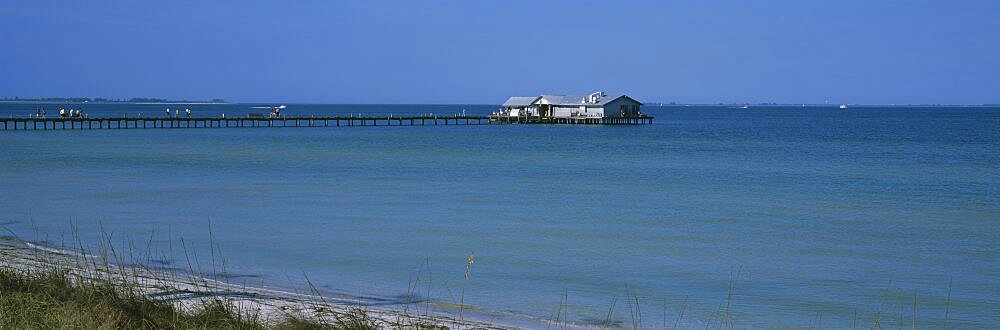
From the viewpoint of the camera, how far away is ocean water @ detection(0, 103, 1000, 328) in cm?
1347

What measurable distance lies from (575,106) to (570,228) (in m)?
67.1

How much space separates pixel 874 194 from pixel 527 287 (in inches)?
694

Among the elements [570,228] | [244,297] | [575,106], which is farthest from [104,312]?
[575,106]

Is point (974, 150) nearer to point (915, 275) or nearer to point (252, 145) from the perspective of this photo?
point (252, 145)

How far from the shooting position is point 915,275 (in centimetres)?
1544

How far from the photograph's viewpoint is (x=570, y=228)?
66.8 ft

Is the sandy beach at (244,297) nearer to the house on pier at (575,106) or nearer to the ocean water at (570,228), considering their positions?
the ocean water at (570,228)

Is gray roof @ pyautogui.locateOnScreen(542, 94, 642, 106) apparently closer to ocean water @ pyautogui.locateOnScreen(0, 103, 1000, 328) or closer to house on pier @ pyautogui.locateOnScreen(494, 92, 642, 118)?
house on pier @ pyautogui.locateOnScreen(494, 92, 642, 118)

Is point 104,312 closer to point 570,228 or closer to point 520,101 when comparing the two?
point 570,228

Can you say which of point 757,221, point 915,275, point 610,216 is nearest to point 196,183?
point 610,216

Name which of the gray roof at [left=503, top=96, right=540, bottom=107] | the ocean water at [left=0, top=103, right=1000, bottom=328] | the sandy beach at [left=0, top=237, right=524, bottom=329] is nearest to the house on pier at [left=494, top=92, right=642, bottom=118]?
the gray roof at [left=503, top=96, right=540, bottom=107]

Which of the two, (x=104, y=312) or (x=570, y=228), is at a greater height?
(x=104, y=312)

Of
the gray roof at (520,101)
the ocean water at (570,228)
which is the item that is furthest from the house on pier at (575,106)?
the ocean water at (570,228)

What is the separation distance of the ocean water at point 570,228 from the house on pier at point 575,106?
43.6m
